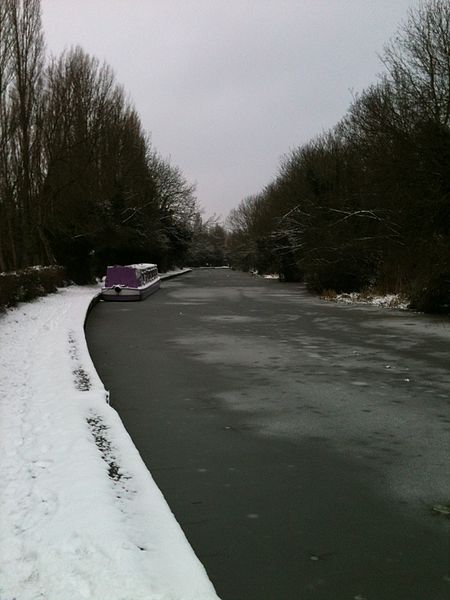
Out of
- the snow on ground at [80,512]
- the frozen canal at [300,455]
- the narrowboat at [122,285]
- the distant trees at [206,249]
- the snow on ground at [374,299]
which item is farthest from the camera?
the distant trees at [206,249]

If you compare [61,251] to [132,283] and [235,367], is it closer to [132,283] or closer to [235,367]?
[132,283]

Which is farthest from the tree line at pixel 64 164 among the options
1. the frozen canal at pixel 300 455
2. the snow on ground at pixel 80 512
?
the snow on ground at pixel 80 512

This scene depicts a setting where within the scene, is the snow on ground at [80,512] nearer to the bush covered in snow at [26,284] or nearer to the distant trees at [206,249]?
the bush covered in snow at [26,284]

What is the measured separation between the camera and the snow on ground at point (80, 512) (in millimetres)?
2799

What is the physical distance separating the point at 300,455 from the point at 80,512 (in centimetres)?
215

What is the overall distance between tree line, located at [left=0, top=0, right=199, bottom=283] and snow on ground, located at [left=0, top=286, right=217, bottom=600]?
20.7 meters

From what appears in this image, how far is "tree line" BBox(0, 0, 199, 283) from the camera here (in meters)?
24.3

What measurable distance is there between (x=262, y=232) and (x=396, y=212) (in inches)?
1385

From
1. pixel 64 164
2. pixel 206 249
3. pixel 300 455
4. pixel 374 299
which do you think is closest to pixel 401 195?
pixel 374 299

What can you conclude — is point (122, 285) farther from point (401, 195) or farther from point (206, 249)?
point (206, 249)

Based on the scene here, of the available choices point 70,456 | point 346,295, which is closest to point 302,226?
point 346,295

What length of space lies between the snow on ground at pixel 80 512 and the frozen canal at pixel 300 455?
294 millimetres

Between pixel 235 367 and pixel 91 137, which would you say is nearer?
pixel 235 367

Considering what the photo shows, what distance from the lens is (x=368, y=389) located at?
756 centimetres
